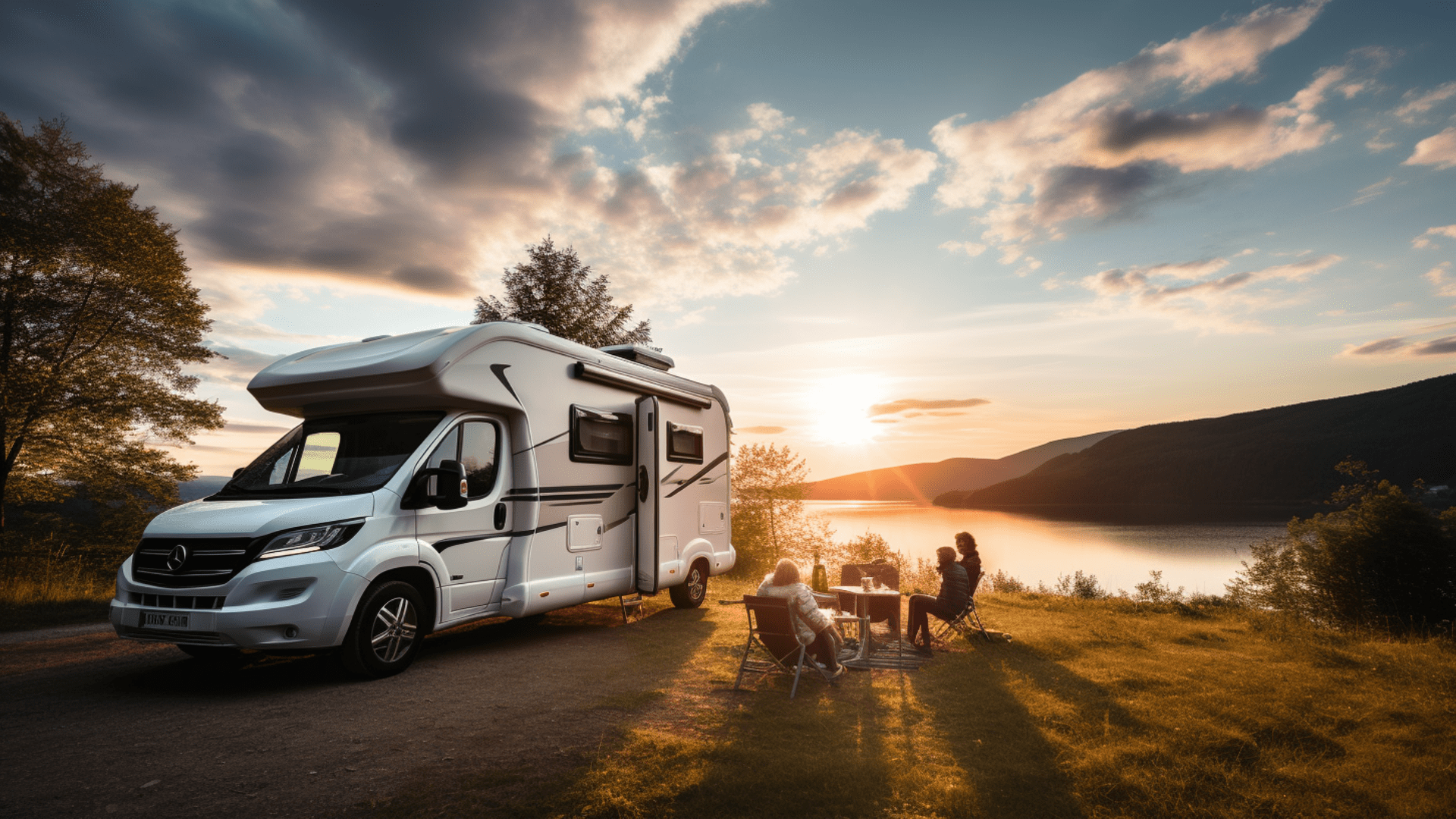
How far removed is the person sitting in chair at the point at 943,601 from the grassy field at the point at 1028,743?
48cm

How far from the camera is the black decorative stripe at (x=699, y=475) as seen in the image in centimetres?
901

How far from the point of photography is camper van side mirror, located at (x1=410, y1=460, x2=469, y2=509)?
565 cm

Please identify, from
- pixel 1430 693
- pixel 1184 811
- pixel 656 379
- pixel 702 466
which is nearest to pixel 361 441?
pixel 656 379

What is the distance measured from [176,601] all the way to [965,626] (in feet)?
26.3

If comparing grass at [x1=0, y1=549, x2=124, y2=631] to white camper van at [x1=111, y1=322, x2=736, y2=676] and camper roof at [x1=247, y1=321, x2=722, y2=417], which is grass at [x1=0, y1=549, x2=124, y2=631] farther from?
camper roof at [x1=247, y1=321, x2=722, y2=417]

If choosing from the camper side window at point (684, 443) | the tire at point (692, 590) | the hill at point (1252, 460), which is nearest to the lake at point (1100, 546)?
the tire at point (692, 590)

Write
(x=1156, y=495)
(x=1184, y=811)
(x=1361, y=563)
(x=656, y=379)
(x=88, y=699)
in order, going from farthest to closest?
1. (x=1156, y=495)
2. (x=1361, y=563)
3. (x=656, y=379)
4. (x=88, y=699)
5. (x=1184, y=811)

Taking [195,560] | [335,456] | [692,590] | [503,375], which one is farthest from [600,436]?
[195,560]

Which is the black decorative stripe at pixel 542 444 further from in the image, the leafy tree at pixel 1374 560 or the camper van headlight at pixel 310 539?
the leafy tree at pixel 1374 560

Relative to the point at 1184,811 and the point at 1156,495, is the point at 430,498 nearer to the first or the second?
the point at 1184,811

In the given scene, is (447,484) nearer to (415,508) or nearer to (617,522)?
(415,508)

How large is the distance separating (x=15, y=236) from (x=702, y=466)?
55.2 feet

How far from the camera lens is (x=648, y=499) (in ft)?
27.3

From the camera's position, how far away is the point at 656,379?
29.3 ft
